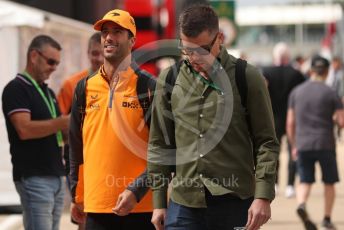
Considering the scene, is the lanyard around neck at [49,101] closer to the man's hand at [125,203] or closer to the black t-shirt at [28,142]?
the black t-shirt at [28,142]

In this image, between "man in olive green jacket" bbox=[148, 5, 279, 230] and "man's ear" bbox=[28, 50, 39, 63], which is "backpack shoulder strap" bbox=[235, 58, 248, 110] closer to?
"man in olive green jacket" bbox=[148, 5, 279, 230]

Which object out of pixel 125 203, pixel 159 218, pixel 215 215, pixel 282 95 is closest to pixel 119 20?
pixel 125 203

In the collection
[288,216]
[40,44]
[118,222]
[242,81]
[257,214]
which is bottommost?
[288,216]

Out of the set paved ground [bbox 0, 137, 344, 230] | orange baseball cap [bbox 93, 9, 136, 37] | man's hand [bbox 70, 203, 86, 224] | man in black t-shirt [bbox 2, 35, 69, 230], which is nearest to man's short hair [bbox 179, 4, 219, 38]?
orange baseball cap [bbox 93, 9, 136, 37]

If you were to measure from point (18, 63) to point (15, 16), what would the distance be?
571mm

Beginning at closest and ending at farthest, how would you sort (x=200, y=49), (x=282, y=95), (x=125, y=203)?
1. (x=200, y=49)
2. (x=125, y=203)
3. (x=282, y=95)

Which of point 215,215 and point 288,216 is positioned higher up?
point 215,215

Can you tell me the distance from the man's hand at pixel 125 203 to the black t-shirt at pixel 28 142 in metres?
1.67

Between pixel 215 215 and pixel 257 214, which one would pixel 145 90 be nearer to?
pixel 215 215

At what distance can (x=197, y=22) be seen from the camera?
5.04m

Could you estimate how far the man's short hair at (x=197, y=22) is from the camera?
504 centimetres

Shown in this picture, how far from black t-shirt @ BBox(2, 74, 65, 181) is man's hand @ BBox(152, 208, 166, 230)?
1.95m

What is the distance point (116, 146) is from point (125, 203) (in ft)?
1.22

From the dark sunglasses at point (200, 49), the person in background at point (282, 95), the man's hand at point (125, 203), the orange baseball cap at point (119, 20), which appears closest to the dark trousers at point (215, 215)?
the man's hand at point (125, 203)
